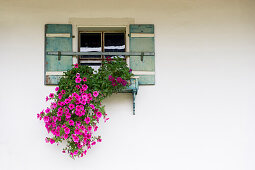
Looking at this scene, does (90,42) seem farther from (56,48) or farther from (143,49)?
(143,49)

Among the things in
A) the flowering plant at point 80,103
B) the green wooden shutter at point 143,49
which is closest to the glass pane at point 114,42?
the green wooden shutter at point 143,49

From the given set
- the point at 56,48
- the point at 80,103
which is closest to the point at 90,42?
the point at 56,48

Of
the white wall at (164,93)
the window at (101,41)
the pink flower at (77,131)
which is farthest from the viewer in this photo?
the window at (101,41)

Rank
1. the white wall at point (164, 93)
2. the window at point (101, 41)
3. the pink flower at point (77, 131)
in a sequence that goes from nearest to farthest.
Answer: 1. the pink flower at point (77, 131)
2. the white wall at point (164, 93)
3. the window at point (101, 41)

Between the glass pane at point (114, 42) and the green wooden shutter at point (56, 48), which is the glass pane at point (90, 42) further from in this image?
the green wooden shutter at point (56, 48)

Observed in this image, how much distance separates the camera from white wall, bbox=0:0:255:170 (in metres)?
3.03

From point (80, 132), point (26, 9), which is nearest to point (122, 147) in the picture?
point (80, 132)

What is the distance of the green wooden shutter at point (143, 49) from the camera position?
307 cm

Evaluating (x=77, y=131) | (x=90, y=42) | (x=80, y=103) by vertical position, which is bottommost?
(x=77, y=131)

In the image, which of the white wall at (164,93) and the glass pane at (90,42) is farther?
the glass pane at (90,42)

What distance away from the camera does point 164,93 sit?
10.2ft

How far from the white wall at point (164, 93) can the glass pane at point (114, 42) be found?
242 millimetres

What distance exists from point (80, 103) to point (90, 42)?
33.6 inches

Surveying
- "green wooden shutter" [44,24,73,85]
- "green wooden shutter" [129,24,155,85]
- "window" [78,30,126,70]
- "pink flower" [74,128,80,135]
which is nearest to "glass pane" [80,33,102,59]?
"window" [78,30,126,70]
